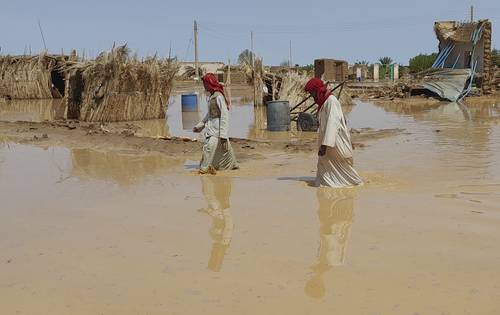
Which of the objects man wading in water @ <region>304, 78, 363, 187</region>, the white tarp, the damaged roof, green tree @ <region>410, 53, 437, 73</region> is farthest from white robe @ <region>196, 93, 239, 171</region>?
green tree @ <region>410, 53, 437, 73</region>

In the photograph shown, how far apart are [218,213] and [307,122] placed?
8.32 m

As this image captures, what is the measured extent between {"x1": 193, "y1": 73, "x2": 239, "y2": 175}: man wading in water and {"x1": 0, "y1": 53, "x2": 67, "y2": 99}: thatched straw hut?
18.8 meters

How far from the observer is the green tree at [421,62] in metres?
40.0

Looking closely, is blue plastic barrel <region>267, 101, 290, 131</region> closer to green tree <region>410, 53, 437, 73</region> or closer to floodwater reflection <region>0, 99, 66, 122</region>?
floodwater reflection <region>0, 99, 66, 122</region>

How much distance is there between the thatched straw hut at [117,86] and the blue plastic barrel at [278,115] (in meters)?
3.94

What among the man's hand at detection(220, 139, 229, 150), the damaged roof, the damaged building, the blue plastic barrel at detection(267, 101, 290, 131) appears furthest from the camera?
the damaged roof

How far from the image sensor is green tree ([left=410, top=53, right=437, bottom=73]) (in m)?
40.0

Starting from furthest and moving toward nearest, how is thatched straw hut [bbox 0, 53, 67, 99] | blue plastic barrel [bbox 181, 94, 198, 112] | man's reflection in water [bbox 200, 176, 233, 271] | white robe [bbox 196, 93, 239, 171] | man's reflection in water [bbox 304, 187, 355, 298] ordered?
thatched straw hut [bbox 0, 53, 67, 99] → blue plastic barrel [bbox 181, 94, 198, 112] → white robe [bbox 196, 93, 239, 171] → man's reflection in water [bbox 200, 176, 233, 271] → man's reflection in water [bbox 304, 187, 355, 298]

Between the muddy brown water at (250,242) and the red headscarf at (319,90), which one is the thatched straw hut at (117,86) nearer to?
the muddy brown water at (250,242)

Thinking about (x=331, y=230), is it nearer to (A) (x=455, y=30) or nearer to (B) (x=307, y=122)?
(B) (x=307, y=122)

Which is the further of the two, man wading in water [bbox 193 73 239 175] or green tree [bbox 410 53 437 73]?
green tree [bbox 410 53 437 73]

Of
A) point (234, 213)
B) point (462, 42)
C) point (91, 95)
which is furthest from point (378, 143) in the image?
point (462, 42)

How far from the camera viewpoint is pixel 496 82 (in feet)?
89.6

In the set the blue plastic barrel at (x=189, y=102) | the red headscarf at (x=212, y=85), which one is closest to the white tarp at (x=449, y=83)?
the blue plastic barrel at (x=189, y=102)
